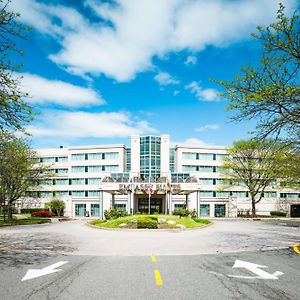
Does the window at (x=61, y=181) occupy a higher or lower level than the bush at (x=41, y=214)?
higher

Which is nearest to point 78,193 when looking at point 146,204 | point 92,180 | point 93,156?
point 92,180

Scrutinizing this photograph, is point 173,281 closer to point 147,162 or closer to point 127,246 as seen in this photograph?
point 127,246

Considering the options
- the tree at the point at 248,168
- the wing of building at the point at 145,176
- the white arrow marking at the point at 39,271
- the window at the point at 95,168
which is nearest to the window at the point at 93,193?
the wing of building at the point at 145,176

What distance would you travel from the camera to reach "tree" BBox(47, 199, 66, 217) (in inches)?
2372

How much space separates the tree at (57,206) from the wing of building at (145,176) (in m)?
3.81

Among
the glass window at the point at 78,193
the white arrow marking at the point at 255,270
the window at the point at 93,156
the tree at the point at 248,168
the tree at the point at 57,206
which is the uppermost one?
the window at the point at 93,156

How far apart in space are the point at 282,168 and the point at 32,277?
36424 millimetres

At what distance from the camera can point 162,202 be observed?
62531 millimetres

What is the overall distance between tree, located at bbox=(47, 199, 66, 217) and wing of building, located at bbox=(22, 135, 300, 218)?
3813mm

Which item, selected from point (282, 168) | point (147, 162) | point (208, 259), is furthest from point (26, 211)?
point (208, 259)

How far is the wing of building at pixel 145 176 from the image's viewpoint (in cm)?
6594

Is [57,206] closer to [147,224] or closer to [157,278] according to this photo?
[147,224]

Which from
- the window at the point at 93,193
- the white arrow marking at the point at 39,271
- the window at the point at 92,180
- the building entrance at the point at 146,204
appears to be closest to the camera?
the white arrow marking at the point at 39,271

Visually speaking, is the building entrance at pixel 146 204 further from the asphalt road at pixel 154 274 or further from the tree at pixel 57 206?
the asphalt road at pixel 154 274
